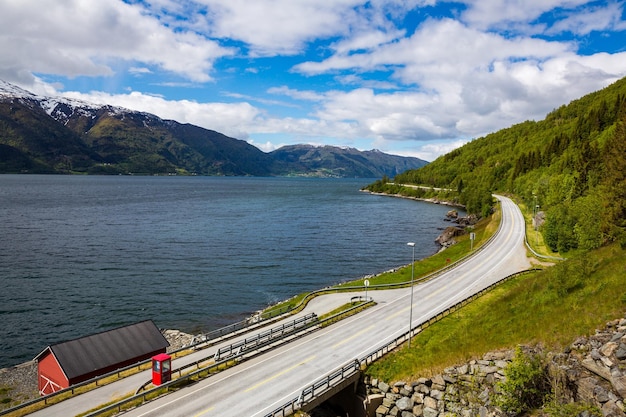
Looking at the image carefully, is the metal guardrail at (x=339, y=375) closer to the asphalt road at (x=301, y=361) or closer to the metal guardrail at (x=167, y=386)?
the asphalt road at (x=301, y=361)

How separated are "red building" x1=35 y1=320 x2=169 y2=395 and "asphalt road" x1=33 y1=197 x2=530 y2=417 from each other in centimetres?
507

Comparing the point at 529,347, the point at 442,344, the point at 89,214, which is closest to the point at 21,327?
the point at 442,344

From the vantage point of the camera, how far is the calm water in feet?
184

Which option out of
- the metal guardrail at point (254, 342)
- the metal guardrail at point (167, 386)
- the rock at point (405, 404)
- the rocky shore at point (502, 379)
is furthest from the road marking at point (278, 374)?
the rock at point (405, 404)

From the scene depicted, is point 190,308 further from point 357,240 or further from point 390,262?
point 357,240

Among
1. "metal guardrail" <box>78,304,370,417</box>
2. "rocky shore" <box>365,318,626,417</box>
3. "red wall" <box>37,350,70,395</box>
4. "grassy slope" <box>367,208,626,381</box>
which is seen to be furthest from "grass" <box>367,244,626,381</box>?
"red wall" <box>37,350,70,395</box>

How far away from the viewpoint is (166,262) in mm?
81750

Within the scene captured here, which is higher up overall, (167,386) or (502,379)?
(502,379)

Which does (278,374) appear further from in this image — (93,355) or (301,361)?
(93,355)

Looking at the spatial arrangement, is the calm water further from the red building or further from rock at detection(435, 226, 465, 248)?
the red building

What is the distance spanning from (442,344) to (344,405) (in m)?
9.54

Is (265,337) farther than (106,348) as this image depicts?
Yes

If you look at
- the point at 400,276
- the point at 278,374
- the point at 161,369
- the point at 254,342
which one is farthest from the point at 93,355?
the point at 400,276

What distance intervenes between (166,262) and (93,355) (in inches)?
1868
